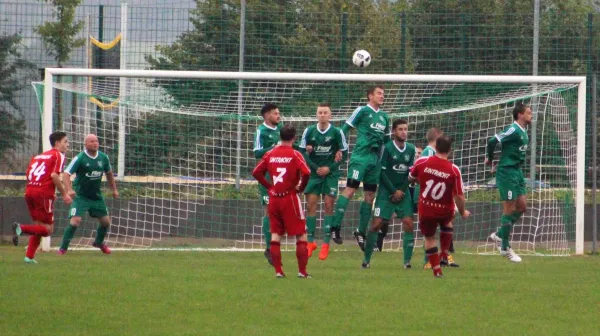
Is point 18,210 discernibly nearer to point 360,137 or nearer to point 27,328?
point 360,137

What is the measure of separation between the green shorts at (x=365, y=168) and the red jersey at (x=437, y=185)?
9.86ft

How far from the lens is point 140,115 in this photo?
18359 millimetres

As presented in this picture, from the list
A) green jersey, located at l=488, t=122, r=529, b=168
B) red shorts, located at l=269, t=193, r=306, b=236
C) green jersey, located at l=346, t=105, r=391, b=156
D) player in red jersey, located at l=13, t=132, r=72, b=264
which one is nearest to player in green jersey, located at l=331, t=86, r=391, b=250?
green jersey, located at l=346, t=105, r=391, b=156

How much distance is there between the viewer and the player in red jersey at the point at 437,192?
1155cm

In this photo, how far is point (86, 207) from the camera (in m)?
15.6

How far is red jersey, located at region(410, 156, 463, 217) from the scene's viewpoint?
11.5 m

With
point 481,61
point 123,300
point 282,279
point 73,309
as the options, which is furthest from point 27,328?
point 481,61

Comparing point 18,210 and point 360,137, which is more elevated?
point 360,137

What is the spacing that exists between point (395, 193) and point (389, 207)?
226mm

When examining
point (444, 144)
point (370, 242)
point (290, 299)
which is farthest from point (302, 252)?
point (290, 299)

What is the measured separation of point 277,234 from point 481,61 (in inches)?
371

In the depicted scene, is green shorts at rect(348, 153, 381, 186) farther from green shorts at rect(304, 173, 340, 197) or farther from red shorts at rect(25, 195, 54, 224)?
red shorts at rect(25, 195, 54, 224)

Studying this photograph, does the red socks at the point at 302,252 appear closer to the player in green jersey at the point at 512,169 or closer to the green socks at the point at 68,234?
the player in green jersey at the point at 512,169

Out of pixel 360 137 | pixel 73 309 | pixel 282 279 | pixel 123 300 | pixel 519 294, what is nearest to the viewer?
pixel 73 309
